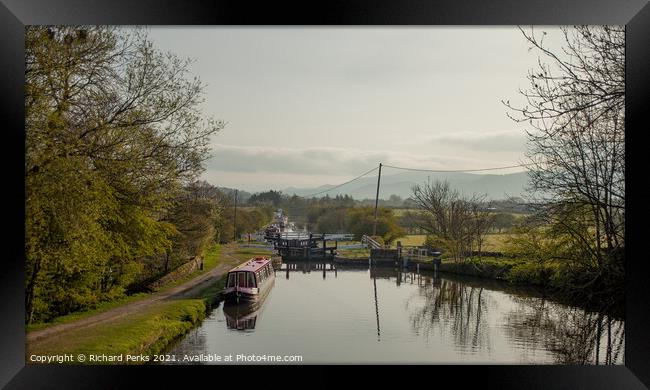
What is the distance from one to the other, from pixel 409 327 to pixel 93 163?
3962 mm

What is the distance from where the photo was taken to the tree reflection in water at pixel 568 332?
5.96 m

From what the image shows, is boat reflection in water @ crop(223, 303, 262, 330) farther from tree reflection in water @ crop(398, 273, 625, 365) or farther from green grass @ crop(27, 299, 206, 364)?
tree reflection in water @ crop(398, 273, 625, 365)

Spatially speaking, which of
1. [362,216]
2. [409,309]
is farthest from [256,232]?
[409,309]

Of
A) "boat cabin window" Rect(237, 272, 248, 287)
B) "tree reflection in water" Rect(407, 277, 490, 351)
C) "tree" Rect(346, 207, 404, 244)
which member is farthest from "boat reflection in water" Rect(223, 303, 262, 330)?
"tree reflection in water" Rect(407, 277, 490, 351)

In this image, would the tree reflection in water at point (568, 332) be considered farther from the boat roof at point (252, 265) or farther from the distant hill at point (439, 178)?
the boat roof at point (252, 265)

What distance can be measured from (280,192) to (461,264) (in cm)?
374

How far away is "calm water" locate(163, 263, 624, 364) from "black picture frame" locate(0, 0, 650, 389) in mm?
903

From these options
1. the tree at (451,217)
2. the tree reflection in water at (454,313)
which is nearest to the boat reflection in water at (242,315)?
the tree reflection in water at (454,313)

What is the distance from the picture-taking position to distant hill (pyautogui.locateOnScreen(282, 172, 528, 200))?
7.16m

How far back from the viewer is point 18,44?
4.94m
